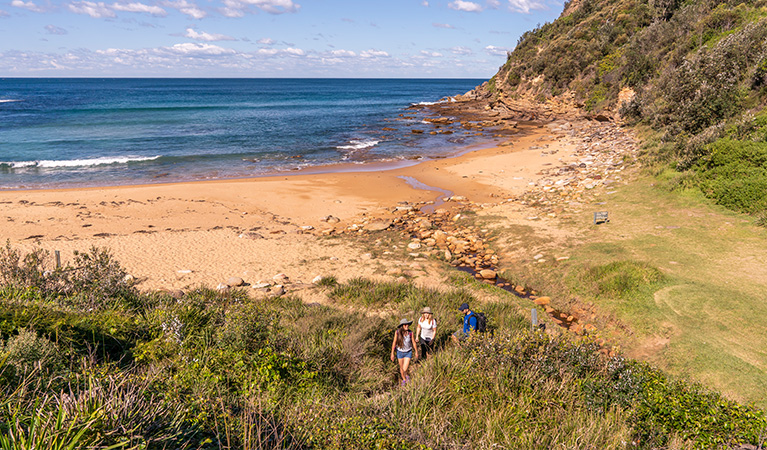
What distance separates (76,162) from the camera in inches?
1180

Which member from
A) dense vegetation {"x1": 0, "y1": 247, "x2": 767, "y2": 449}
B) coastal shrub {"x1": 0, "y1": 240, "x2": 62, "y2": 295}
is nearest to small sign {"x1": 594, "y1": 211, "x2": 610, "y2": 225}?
dense vegetation {"x1": 0, "y1": 247, "x2": 767, "y2": 449}

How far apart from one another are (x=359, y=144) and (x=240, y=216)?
2132 cm

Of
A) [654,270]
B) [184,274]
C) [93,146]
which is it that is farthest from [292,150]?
[654,270]

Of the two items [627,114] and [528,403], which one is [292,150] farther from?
[528,403]

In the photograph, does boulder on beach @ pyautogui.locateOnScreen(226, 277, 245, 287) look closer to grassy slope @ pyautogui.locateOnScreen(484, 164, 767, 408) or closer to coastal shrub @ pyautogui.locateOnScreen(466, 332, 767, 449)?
coastal shrub @ pyautogui.locateOnScreen(466, 332, 767, 449)

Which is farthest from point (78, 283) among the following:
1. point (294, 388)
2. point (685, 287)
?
point (685, 287)

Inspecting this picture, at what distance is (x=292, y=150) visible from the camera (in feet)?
116

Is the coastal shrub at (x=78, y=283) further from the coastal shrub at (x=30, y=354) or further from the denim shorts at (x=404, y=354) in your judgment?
the denim shorts at (x=404, y=354)

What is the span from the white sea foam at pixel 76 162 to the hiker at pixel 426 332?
30.1m

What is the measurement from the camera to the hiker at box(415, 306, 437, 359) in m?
7.98

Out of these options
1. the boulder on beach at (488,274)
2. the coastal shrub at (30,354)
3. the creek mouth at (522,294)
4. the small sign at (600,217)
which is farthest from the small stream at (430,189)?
the coastal shrub at (30,354)

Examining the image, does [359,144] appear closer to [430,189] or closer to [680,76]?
[430,189]

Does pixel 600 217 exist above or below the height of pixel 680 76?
below

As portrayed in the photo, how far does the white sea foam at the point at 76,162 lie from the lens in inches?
1129
